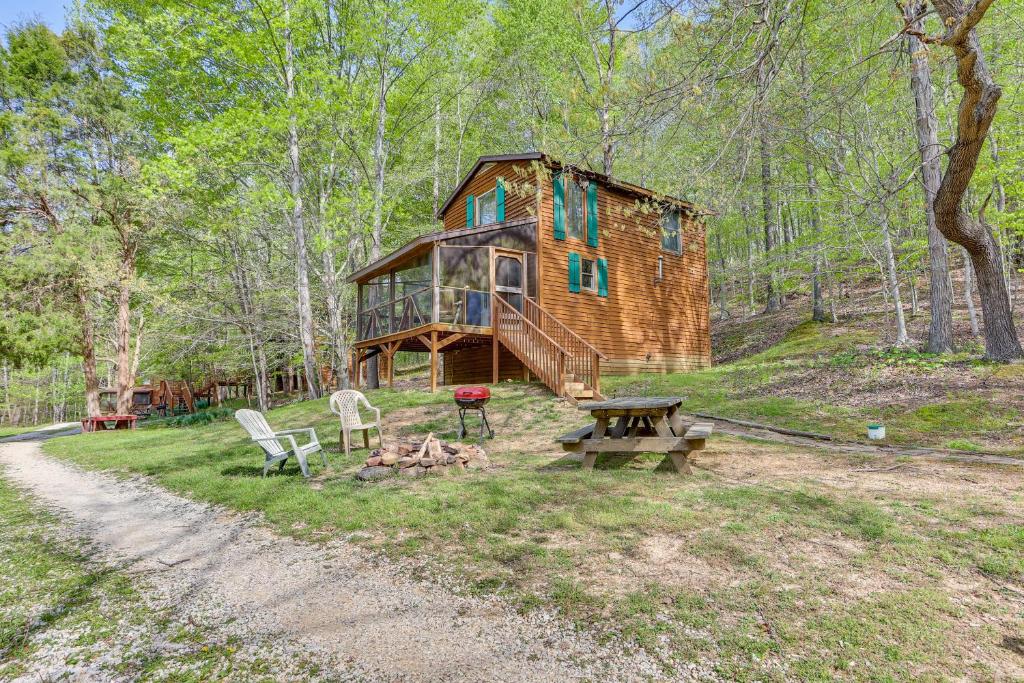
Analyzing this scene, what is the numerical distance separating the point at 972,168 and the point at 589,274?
908 centimetres

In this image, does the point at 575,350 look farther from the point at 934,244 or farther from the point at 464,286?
the point at 934,244

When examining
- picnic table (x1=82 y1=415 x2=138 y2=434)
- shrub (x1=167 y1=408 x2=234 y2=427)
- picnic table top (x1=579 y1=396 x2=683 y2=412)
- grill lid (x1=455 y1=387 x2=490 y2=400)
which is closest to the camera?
picnic table top (x1=579 y1=396 x2=683 y2=412)

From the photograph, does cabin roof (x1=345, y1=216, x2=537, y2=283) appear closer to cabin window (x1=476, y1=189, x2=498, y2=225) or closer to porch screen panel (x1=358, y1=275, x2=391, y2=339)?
porch screen panel (x1=358, y1=275, x2=391, y2=339)

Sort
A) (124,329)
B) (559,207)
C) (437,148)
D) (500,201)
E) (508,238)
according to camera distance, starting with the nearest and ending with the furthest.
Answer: (508,238), (559,207), (500,201), (124,329), (437,148)

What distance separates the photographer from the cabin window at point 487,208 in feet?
49.8

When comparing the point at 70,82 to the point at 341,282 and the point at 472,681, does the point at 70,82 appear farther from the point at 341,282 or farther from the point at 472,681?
the point at 472,681

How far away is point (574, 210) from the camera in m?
14.3

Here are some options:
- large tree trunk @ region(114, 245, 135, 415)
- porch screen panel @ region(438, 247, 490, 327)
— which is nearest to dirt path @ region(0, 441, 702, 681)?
porch screen panel @ region(438, 247, 490, 327)

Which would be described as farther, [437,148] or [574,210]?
[437,148]

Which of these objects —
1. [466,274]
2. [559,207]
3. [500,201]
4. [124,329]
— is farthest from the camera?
[124,329]

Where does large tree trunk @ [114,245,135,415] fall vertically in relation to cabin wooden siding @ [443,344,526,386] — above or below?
above

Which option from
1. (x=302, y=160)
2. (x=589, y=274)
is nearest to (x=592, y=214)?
(x=589, y=274)

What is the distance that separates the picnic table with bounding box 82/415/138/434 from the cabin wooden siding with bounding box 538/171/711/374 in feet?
49.3

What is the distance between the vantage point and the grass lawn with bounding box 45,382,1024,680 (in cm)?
230
